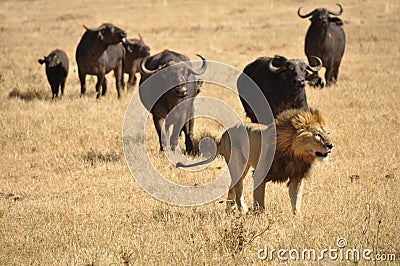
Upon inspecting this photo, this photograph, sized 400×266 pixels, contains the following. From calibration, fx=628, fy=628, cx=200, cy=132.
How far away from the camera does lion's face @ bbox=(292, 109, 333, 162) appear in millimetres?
6657

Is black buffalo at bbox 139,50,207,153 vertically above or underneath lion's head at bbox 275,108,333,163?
A: underneath

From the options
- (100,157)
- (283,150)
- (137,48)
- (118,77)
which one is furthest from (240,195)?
(137,48)

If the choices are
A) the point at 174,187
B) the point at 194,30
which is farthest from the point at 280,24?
the point at 174,187

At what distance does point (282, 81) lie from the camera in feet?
34.0

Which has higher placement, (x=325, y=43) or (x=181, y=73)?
(x=181, y=73)

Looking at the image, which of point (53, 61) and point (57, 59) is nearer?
point (53, 61)

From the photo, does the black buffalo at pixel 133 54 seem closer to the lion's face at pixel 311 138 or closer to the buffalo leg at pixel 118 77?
the buffalo leg at pixel 118 77

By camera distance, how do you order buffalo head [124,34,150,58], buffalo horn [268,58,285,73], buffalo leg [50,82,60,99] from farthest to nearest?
buffalo head [124,34,150,58] < buffalo leg [50,82,60,99] < buffalo horn [268,58,285,73]

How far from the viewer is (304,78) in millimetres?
9922

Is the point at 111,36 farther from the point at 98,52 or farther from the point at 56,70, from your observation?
the point at 56,70

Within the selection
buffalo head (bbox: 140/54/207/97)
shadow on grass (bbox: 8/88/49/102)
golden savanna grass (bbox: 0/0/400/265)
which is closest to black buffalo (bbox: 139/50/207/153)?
buffalo head (bbox: 140/54/207/97)

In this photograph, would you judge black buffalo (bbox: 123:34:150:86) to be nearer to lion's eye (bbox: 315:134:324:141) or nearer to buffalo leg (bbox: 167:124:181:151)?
buffalo leg (bbox: 167:124:181:151)

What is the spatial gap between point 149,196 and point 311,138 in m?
2.70

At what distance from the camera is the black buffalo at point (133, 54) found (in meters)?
17.7
